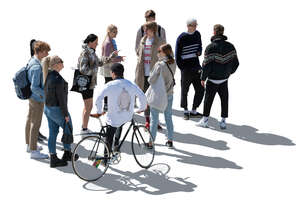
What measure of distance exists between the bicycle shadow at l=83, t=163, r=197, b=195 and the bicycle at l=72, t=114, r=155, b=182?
182 millimetres

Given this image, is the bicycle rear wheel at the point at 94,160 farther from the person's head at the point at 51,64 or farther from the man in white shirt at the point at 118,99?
the person's head at the point at 51,64

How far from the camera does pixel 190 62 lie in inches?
444

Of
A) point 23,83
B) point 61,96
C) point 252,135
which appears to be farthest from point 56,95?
point 252,135

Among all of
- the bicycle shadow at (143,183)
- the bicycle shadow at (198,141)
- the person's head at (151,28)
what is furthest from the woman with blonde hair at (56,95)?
the bicycle shadow at (198,141)

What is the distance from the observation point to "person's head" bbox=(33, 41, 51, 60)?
8.48 metres

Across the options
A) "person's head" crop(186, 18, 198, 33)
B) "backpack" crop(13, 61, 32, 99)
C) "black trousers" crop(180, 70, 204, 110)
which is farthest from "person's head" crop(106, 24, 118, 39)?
"backpack" crop(13, 61, 32, 99)

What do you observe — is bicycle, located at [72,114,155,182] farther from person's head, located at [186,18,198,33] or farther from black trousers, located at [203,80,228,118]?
person's head, located at [186,18,198,33]

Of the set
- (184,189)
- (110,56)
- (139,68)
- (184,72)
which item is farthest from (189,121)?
(184,189)

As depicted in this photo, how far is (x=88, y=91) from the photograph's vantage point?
9680mm

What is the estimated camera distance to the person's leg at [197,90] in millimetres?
11488

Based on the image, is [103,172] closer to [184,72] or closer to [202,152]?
[202,152]

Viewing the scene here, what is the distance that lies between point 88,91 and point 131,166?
2099 mm

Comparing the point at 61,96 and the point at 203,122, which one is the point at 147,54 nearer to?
the point at 203,122

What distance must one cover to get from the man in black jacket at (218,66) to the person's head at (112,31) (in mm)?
2189
